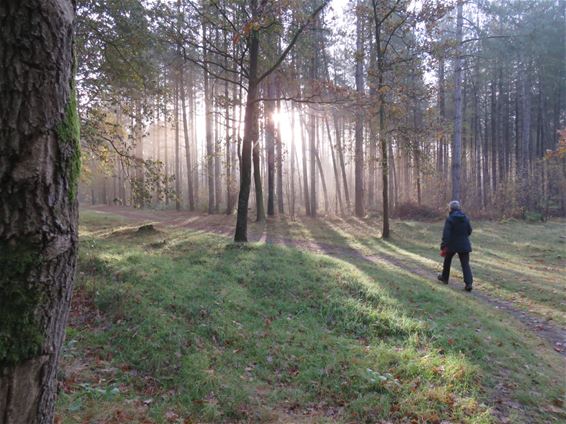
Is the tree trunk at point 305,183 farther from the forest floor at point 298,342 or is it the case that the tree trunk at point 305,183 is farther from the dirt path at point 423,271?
the forest floor at point 298,342

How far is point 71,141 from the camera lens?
1.59 metres

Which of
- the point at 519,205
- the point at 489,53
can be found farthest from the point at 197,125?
the point at 519,205

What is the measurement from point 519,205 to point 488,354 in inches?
843

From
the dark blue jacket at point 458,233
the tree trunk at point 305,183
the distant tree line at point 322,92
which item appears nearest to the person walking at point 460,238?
the dark blue jacket at point 458,233

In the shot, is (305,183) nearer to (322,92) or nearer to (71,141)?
(322,92)

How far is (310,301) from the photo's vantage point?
6.88 metres

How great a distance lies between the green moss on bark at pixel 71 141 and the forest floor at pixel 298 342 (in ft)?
9.18

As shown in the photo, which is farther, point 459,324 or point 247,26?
point 247,26

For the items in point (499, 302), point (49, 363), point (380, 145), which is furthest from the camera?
point (380, 145)

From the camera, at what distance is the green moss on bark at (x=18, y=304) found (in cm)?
140

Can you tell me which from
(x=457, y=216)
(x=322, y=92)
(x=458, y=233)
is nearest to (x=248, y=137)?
(x=322, y=92)

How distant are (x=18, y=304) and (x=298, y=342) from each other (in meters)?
4.36

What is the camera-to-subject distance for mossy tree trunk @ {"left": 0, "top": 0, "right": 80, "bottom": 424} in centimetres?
136

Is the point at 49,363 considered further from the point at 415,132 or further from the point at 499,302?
the point at 415,132
